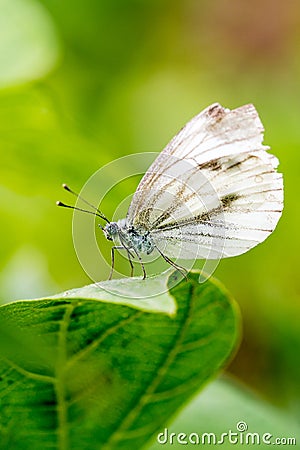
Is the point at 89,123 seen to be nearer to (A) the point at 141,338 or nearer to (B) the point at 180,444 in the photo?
(B) the point at 180,444

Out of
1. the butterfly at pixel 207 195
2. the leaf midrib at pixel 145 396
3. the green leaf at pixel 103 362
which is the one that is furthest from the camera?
the butterfly at pixel 207 195

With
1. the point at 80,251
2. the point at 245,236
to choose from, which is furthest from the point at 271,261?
the point at 80,251

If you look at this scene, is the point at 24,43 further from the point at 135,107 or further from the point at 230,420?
A: the point at 230,420

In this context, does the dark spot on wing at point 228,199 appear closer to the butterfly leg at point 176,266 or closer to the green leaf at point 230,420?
the butterfly leg at point 176,266

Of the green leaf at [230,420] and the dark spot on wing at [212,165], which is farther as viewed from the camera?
the green leaf at [230,420]

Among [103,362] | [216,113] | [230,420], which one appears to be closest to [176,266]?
[103,362]

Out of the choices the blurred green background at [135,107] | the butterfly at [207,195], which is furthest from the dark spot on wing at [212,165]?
the blurred green background at [135,107]

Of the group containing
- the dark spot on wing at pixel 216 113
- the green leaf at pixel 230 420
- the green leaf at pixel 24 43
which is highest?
the green leaf at pixel 24 43

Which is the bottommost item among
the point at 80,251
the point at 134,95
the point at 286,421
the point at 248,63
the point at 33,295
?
the point at 286,421
